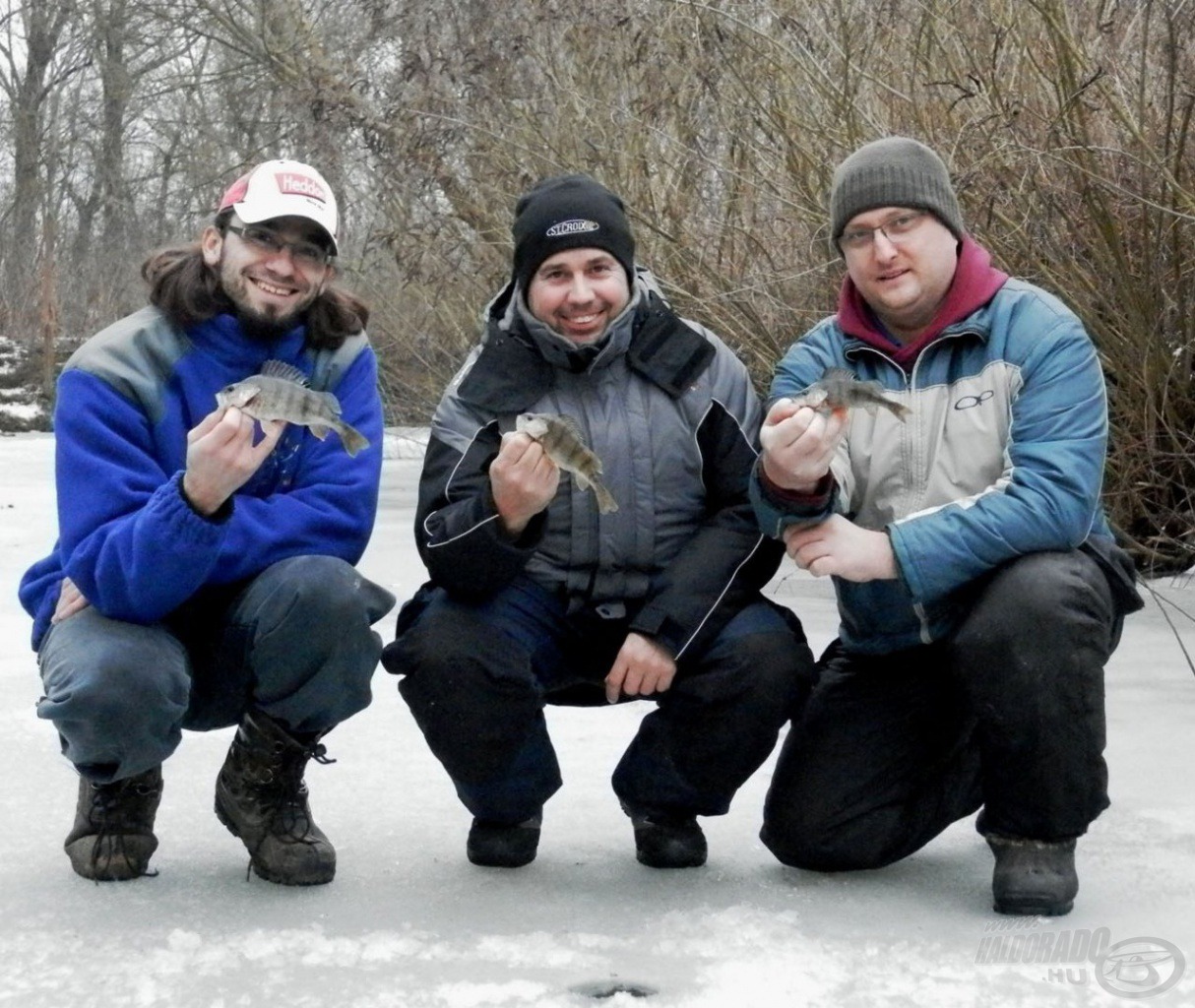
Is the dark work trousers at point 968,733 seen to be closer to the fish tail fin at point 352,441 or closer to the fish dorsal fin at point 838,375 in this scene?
the fish dorsal fin at point 838,375

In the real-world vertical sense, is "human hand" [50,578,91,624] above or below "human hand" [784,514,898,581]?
below

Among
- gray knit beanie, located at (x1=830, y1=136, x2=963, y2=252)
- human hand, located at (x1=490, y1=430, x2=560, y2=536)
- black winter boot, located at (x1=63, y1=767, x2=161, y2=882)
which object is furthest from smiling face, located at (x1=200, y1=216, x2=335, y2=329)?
gray knit beanie, located at (x1=830, y1=136, x2=963, y2=252)

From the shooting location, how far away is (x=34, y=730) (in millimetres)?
4383

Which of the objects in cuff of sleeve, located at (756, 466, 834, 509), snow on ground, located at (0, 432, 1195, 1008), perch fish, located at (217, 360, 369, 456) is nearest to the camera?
snow on ground, located at (0, 432, 1195, 1008)

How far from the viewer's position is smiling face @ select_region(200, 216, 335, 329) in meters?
3.24

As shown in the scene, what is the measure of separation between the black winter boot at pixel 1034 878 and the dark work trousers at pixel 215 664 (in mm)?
1287

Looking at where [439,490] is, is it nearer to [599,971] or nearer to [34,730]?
[599,971]

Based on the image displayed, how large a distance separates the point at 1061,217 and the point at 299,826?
3.77 metres

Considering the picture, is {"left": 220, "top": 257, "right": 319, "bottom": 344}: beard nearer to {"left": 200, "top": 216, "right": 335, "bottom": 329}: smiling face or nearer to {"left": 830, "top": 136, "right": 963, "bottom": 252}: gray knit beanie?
{"left": 200, "top": 216, "right": 335, "bottom": 329}: smiling face

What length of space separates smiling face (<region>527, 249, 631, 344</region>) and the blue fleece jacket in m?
0.42

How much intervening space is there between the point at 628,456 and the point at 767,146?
4.00 meters

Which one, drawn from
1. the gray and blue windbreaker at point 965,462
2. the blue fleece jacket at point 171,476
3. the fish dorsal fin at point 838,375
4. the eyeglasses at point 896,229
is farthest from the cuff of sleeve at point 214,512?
the eyeglasses at point 896,229

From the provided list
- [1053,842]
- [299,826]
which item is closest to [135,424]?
[299,826]

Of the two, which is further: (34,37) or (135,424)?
(34,37)
